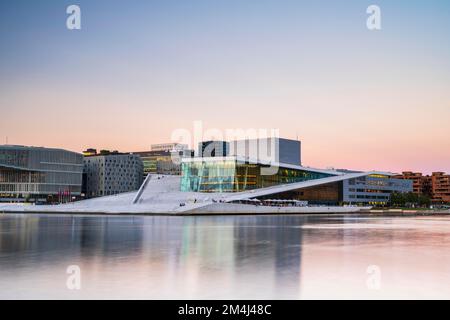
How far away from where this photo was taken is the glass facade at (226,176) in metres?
103

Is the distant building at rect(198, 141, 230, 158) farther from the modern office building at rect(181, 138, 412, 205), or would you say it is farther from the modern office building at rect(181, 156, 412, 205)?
the modern office building at rect(181, 156, 412, 205)

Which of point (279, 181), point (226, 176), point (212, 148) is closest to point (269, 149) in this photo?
point (212, 148)

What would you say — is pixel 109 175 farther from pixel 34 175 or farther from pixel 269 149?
pixel 269 149

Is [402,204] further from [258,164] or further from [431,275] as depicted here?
[431,275]

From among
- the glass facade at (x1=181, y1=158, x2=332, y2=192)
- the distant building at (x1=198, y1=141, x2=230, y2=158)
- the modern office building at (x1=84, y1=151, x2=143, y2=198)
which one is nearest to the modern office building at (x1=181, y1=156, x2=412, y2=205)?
the glass facade at (x1=181, y1=158, x2=332, y2=192)

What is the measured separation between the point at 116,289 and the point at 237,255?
23.6 ft

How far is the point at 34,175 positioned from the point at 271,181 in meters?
71.0

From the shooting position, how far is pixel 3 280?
41.1ft

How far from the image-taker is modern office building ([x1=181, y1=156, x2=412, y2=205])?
4045 inches

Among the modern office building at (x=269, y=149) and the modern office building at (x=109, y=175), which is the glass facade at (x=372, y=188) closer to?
the modern office building at (x=269, y=149)

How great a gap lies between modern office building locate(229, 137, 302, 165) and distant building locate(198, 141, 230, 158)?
2998 centimetres

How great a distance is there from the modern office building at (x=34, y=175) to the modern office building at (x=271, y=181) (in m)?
45.5
